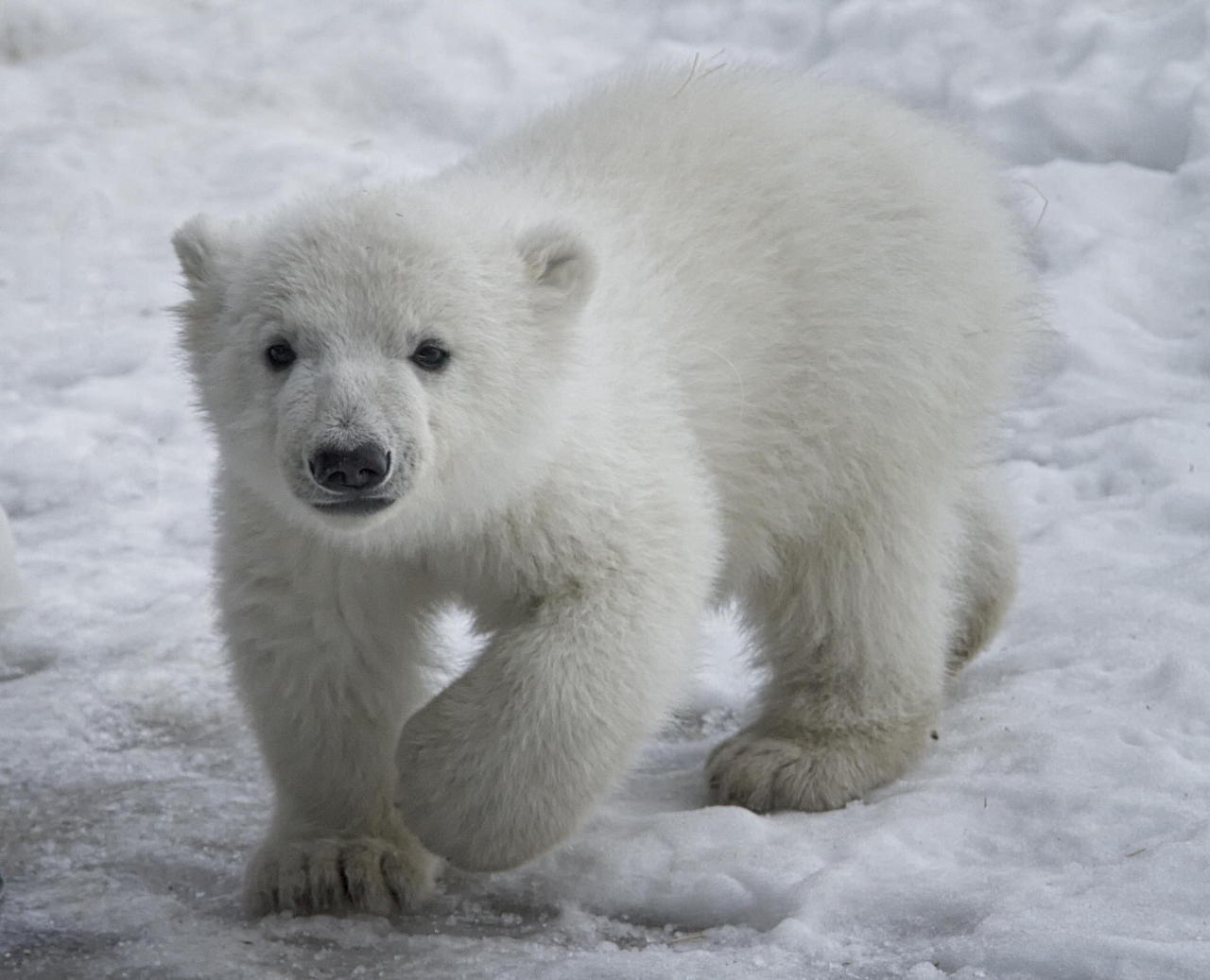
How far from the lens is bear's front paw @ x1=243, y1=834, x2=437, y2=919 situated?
12.7 ft

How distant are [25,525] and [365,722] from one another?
2.58m

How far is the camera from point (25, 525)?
6.15m

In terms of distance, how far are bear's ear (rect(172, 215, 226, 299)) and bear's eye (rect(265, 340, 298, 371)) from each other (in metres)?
0.33

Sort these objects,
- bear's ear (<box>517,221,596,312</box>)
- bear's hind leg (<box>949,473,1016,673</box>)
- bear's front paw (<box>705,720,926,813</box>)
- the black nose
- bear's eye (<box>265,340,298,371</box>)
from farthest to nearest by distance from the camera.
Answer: bear's hind leg (<box>949,473,1016,673</box>), bear's front paw (<box>705,720,926,813</box>), bear's ear (<box>517,221,596,312</box>), bear's eye (<box>265,340,298,371</box>), the black nose

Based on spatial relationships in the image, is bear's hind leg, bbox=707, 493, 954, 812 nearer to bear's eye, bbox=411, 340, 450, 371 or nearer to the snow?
the snow

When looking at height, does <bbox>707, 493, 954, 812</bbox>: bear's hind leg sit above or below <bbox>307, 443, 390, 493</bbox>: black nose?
below

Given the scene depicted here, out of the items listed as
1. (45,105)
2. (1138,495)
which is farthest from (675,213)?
(45,105)

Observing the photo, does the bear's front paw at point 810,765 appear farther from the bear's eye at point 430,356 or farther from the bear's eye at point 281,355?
the bear's eye at point 281,355

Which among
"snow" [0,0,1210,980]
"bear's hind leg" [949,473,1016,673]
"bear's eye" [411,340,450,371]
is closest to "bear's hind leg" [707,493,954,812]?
"snow" [0,0,1210,980]

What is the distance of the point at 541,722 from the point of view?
369 cm

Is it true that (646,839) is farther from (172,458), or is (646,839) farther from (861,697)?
(172,458)

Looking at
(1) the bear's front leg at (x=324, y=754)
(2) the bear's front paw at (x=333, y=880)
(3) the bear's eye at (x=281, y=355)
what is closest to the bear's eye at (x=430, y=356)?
(3) the bear's eye at (x=281, y=355)

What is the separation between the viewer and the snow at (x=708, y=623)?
362cm

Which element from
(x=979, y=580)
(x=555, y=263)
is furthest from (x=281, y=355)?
(x=979, y=580)
